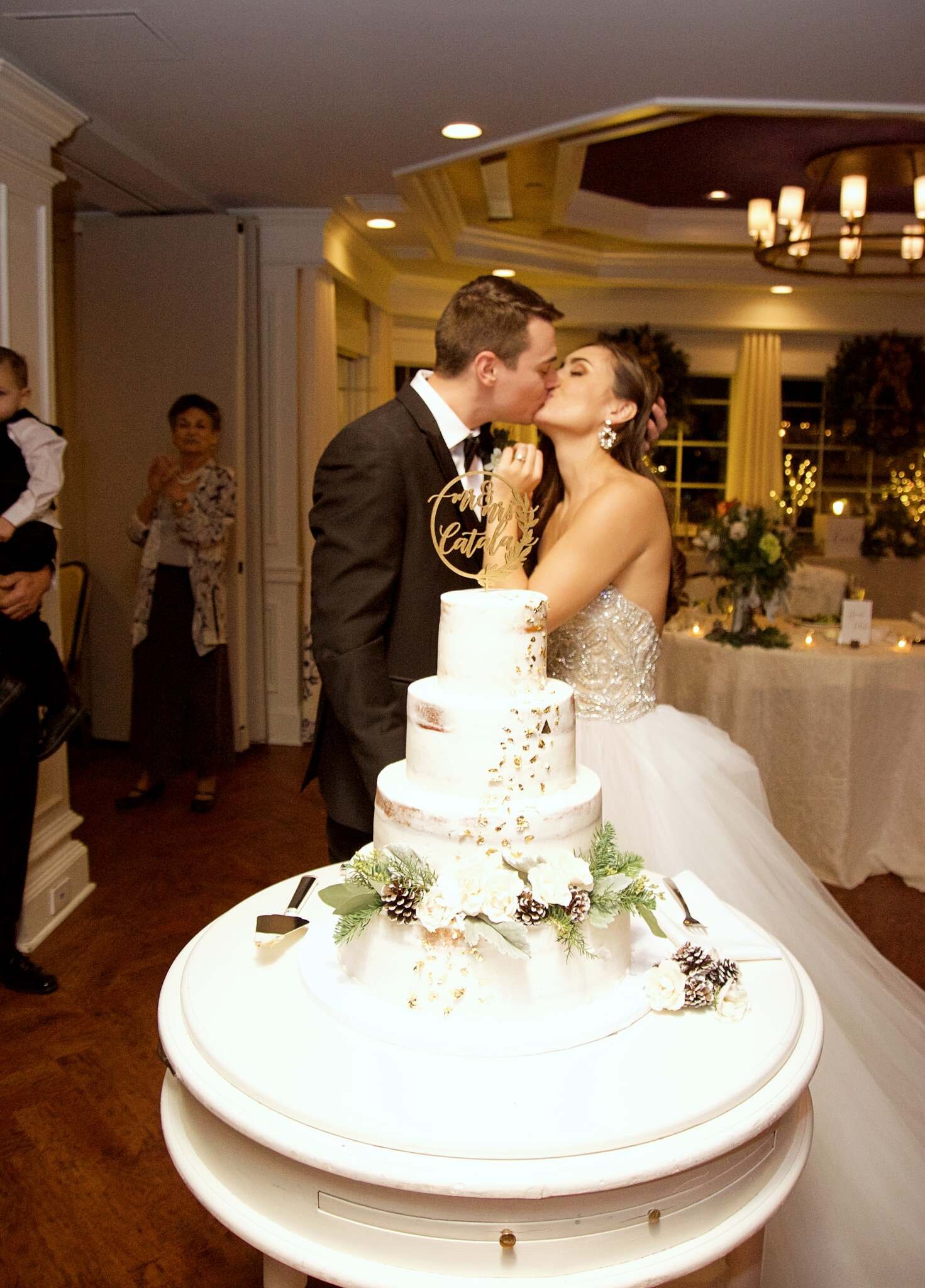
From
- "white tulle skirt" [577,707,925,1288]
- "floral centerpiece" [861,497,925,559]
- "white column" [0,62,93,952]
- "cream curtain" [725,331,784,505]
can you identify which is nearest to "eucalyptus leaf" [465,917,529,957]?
"white tulle skirt" [577,707,925,1288]

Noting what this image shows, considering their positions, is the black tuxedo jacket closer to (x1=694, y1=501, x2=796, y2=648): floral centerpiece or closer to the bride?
the bride

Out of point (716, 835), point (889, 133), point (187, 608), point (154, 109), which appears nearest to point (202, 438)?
point (187, 608)

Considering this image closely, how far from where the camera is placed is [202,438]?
4.99 metres

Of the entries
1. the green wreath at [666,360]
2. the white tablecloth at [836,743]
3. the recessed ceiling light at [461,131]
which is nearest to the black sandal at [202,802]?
the white tablecloth at [836,743]

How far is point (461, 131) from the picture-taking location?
4.27 m

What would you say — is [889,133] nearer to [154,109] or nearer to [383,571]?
[154,109]

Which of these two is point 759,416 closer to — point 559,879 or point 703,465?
point 703,465

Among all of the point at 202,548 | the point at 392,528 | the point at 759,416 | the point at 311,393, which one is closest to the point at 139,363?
the point at 311,393

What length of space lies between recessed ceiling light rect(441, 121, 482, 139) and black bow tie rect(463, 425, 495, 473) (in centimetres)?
219

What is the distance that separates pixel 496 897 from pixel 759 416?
826 centimetres

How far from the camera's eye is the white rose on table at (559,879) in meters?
1.25

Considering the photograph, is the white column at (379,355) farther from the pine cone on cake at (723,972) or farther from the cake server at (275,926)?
the pine cone on cake at (723,972)

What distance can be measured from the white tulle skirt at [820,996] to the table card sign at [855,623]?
6.67 feet

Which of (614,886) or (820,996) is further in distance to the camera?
(820,996)
